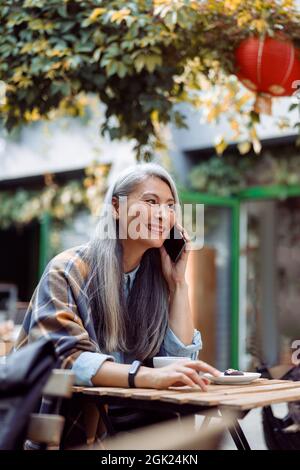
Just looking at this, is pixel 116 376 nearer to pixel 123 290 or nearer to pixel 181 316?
pixel 123 290

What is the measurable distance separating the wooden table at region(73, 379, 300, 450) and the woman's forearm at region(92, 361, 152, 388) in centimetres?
2

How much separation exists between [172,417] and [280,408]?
346 cm

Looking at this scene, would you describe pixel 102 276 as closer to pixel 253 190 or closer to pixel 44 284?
pixel 44 284

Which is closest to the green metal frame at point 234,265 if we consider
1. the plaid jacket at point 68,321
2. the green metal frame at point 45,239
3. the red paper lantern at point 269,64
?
the green metal frame at point 45,239

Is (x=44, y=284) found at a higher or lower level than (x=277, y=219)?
lower

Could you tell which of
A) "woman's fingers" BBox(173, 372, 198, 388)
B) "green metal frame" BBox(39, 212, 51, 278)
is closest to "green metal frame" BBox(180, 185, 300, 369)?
"green metal frame" BBox(39, 212, 51, 278)

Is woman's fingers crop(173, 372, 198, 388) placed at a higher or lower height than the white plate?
higher

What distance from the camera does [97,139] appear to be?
9.05 metres

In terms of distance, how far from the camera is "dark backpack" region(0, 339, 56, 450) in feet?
4.66

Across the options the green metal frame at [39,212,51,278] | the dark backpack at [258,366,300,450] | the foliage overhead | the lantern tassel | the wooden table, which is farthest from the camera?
the green metal frame at [39,212,51,278]

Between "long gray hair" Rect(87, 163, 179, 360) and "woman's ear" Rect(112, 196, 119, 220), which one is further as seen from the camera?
"woman's ear" Rect(112, 196, 119, 220)

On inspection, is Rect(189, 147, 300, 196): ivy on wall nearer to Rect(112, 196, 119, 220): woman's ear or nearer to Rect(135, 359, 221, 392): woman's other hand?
Rect(112, 196, 119, 220): woman's ear

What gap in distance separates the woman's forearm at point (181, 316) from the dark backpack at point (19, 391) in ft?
3.49

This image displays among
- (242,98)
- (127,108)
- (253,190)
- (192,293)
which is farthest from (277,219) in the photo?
(127,108)
